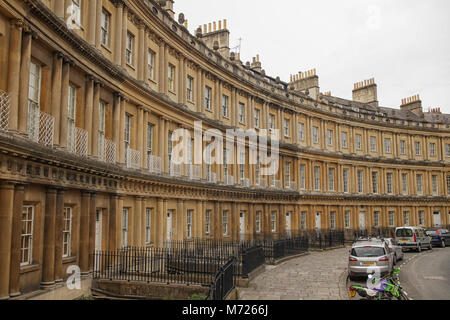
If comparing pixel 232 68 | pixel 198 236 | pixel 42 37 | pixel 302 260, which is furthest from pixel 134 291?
pixel 232 68

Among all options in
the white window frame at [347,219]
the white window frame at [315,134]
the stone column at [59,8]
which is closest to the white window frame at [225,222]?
the white window frame at [315,134]

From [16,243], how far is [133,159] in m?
8.02

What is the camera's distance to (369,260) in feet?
51.7

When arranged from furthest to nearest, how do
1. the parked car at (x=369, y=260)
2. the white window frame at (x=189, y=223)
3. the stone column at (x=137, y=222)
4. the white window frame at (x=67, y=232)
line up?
the white window frame at (x=189, y=223) → the stone column at (x=137, y=222) → the parked car at (x=369, y=260) → the white window frame at (x=67, y=232)

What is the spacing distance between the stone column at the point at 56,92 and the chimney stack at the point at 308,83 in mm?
27668

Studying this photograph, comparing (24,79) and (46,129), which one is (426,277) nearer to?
(46,129)

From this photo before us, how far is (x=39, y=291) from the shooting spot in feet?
37.1

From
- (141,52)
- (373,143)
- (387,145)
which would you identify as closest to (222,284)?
(141,52)

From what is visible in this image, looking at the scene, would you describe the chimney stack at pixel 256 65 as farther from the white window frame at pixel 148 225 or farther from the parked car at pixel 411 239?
the white window frame at pixel 148 225

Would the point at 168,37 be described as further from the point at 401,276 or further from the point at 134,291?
the point at 401,276

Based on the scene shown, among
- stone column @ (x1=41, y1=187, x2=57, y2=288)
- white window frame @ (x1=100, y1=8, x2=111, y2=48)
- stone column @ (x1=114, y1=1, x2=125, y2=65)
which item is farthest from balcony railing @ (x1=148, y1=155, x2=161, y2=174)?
→ stone column @ (x1=41, y1=187, x2=57, y2=288)

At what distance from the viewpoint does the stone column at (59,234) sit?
1213cm

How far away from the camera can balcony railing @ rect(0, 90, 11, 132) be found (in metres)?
Result: 9.80

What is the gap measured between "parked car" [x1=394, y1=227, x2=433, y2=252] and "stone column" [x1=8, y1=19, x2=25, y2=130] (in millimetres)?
25599
